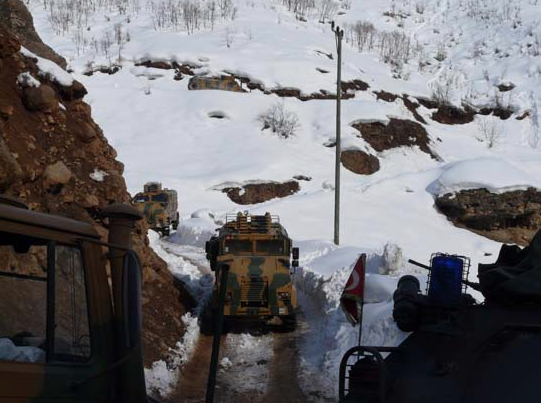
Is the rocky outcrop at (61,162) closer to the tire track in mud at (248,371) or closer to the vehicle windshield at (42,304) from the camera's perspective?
the tire track in mud at (248,371)

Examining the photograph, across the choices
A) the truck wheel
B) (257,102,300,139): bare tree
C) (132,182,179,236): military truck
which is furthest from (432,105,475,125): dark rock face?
the truck wheel

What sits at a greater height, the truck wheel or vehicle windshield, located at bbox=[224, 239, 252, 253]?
vehicle windshield, located at bbox=[224, 239, 252, 253]

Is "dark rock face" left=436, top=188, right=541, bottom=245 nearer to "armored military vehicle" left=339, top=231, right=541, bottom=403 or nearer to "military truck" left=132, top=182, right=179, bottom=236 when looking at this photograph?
"military truck" left=132, top=182, right=179, bottom=236

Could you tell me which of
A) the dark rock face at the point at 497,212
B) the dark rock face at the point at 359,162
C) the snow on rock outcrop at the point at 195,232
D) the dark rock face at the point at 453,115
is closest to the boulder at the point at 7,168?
the snow on rock outcrop at the point at 195,232

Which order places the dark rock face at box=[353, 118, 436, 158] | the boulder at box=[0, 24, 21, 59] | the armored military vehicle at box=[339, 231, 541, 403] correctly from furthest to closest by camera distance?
the dark rock face at box=[353, 118, 436, 158], the boulder at box=[0, 24, 21, 59], the armored military vehicle at box=[339, 231, 541, 403]

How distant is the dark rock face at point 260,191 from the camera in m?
40.4

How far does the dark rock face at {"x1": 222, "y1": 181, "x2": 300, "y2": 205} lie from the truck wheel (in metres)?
26.3

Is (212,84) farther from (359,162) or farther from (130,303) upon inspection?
(130,303)

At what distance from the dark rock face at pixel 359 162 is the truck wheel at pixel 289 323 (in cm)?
3356

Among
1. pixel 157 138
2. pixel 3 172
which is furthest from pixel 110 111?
pixel 3 172

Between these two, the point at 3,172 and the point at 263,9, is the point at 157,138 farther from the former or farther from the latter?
the point at 263,9

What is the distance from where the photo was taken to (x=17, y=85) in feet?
41.0

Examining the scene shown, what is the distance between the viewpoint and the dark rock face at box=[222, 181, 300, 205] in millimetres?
40375

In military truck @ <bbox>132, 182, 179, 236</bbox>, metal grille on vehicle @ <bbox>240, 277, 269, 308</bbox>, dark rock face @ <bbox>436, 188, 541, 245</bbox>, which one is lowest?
dark rock face @ <bbox>436, 188, 541, 245</bbox>
